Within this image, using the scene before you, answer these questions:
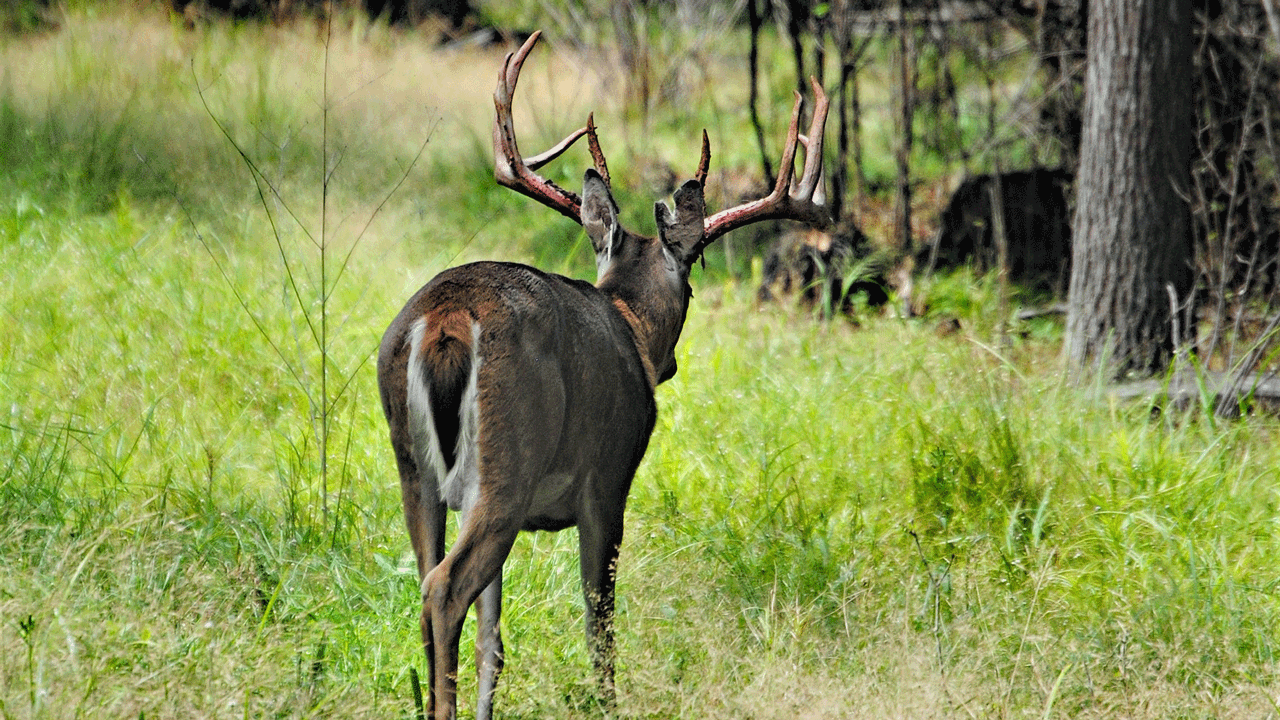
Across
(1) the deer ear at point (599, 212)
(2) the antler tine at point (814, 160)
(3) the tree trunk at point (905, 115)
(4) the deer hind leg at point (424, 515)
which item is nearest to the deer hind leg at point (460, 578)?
(4) the deer hind leg at point (424, 515)

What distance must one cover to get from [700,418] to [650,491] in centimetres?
66

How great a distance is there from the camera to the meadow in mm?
3453

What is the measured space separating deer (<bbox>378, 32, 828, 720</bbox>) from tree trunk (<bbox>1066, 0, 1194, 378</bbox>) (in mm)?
3813

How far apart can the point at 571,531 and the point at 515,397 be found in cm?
152

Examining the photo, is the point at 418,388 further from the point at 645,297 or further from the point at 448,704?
the point at 645,297

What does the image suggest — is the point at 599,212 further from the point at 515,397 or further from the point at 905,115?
the point at 905,115

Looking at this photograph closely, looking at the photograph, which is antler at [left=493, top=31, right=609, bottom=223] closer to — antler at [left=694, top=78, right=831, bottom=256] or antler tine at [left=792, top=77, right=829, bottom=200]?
antler at [left=694, top=78, right=831, bottom=256]

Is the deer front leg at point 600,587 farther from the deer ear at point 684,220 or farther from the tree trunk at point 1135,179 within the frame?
the tree trunk at point 1135,179

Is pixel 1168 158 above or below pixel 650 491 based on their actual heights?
above

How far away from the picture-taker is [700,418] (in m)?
5.59

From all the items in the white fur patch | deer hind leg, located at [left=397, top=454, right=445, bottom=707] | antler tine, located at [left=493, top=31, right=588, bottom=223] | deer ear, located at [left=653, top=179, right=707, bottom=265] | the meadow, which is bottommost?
the meadow

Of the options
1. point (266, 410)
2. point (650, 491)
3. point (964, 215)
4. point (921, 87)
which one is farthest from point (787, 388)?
point (921, 87)

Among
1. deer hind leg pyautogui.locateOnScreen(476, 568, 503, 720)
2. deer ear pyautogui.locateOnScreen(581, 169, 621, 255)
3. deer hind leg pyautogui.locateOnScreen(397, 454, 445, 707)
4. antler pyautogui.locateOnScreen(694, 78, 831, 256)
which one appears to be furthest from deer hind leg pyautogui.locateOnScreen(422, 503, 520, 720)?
antler pyautogui.locateOnScreen(694, 78, 831, 256)

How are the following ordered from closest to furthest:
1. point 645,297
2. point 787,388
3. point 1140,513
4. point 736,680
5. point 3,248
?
point 736,680 < point 645,297 < point 1140,513 < point 787,388 < point 3,248
